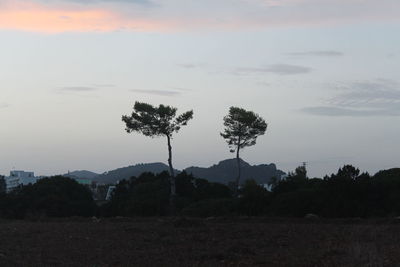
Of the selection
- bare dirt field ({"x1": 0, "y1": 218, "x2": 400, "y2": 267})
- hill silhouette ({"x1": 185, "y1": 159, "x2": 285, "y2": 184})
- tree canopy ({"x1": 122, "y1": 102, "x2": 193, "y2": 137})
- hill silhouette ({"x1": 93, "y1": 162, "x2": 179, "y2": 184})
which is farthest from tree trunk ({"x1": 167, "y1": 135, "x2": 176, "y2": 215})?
hill silhouette ({"x1": 93, "y1": 162, "x2": 179, "y2": 184})

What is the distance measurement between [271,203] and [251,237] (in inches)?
538

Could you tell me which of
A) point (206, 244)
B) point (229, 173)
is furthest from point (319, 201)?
point (229, 173)

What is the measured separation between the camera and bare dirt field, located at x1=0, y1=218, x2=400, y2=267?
11.4 meters

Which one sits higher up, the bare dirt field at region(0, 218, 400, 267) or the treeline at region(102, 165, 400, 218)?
the treeline at region(102, 165, 400, 218)

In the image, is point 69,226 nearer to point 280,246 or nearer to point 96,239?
point 96,239

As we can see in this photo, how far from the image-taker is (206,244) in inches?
583

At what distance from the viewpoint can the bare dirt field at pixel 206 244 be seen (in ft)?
37.3

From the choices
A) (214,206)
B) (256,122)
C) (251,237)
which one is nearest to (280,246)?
(251,237)

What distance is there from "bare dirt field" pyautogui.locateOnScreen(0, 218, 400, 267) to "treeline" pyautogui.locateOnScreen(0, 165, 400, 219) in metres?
5.41

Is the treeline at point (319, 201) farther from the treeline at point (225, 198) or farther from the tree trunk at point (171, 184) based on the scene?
the tree trunk at point (171, 184)

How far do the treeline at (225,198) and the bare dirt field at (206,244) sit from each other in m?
5.41

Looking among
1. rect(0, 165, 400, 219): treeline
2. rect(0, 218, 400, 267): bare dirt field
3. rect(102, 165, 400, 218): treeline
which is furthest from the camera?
rect(0, 165, 400, 219): treeline

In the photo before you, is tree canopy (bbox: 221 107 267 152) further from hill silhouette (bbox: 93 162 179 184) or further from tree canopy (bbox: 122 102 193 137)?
hill silhouette (bbox: 93 162 179 184)

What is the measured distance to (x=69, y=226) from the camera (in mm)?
20969
